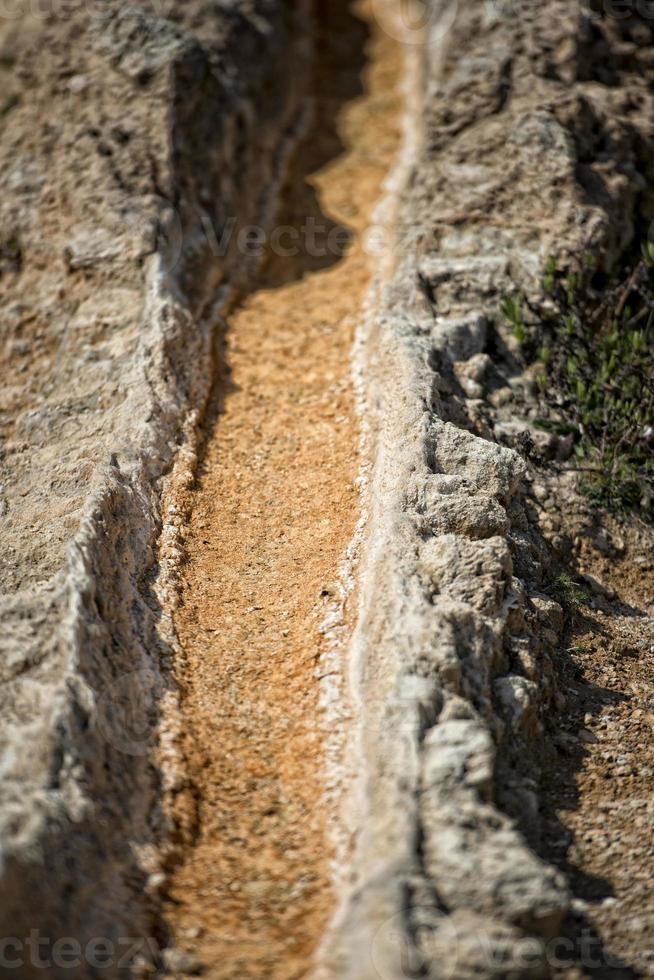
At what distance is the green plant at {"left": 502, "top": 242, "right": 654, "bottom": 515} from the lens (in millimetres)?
8852

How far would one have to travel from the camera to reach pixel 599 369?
9445mm

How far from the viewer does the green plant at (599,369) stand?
29.0ft

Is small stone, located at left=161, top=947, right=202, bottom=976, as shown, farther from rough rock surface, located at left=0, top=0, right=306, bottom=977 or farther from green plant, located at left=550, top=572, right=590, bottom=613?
green plant, located at left=550, top=572, right=590, bottom=613

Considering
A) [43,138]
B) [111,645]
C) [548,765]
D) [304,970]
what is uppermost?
[43,138]

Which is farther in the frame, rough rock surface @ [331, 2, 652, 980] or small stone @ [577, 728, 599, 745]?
small stone @ [577, 728, 599, 745]

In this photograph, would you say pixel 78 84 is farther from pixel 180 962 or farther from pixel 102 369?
pixel 180 962

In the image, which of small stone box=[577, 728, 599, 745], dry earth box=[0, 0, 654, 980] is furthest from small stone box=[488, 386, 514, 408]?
small stone box=[577, 728, 599, 745]

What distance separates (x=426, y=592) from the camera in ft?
21.8

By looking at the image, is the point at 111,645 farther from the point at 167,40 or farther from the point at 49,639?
the point at 167,40

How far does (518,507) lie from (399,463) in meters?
1.22

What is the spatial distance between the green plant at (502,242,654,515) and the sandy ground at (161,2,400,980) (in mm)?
1975

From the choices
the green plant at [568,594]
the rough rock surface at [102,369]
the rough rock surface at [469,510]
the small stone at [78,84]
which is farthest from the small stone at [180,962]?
the small stone at [78,84]

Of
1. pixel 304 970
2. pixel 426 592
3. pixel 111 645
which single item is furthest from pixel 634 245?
pixel 304 970

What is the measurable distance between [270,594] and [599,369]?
432 centimetres
